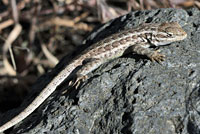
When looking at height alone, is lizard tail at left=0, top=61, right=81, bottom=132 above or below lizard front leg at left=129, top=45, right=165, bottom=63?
above

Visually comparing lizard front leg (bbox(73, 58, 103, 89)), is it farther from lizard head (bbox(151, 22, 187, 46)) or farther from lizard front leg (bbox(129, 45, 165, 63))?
lizard head (bbox(151, 22, 187, 46))

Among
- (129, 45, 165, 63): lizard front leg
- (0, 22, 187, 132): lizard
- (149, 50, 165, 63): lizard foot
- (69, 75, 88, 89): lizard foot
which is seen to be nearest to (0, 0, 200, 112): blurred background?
(0, 22, 187, 132): lizard

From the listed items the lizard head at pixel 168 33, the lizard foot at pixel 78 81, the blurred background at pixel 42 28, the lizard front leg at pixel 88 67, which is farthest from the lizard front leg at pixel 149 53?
the blurred background at pixel 42 28

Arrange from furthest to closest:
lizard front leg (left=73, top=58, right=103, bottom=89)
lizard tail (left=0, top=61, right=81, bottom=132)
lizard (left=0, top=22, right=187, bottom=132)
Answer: lizard front leg (left=73, top=58, right=103, bottom=89) → lizard (left=0, top=22, right=187, bottom=132) → lizard tail (left=0, top=61, right=81, bottom=132)

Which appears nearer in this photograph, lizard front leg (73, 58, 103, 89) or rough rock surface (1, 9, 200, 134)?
rough rock surface (1, 9, 200, 134)

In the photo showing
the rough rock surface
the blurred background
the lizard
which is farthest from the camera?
the blurred background

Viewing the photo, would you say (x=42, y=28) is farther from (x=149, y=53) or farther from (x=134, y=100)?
(x=134, y=100)

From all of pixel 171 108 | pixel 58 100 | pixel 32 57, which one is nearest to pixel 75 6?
pixel 32 57
